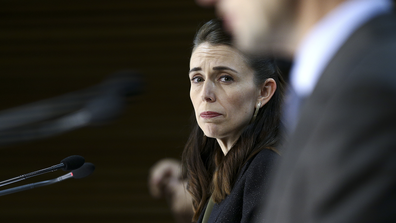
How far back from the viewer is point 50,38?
5.72 metres

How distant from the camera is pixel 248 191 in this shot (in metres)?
1.78

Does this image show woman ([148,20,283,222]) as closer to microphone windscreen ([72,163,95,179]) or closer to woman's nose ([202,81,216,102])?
woman's nose ([202,81,216,102])

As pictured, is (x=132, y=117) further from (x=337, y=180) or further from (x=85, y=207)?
(x=337, y=180)

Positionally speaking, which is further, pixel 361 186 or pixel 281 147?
pixel 281 147

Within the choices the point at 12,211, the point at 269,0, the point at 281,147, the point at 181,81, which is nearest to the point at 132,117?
the point at 181,81

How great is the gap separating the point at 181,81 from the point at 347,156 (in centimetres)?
504

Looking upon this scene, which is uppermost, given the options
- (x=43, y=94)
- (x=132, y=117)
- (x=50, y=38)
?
(x=50, y=38)

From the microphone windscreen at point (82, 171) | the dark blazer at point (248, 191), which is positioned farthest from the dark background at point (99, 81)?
the microphone windscreen at point (82, 171)

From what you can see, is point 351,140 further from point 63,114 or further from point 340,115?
point 63,114

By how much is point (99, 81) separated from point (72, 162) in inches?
158

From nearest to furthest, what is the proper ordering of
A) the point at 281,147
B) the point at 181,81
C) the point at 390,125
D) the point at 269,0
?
the point at 390,125 < the point at 269,0 < the point at 281,147 < the point at 181,81

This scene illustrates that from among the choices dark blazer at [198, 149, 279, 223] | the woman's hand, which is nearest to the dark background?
the woman's hand

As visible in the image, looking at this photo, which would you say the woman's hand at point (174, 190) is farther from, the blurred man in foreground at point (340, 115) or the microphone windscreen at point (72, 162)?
the blurred man in foreground at point (340, 115)

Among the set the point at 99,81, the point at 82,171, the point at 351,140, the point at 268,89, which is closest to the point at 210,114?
the point at 268,89
